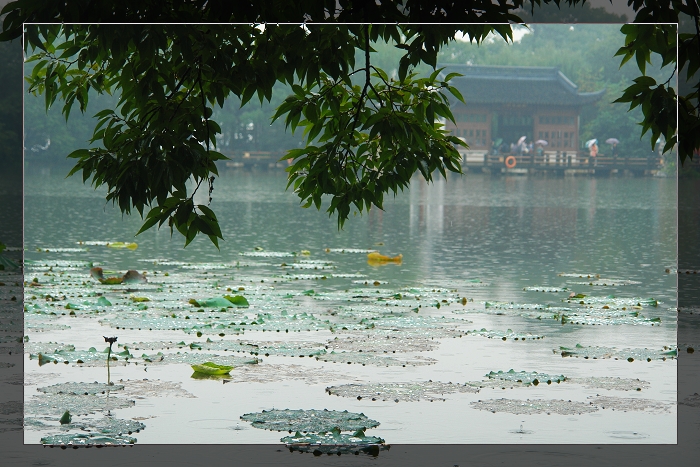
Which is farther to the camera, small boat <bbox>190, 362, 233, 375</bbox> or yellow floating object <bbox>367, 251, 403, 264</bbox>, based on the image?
yellow floating object <bbox>367, 251, 403, 264</bbox>

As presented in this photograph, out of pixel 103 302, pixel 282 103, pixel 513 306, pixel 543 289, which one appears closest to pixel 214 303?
pixel 103 302

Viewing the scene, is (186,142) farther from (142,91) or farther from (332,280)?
(332,280)

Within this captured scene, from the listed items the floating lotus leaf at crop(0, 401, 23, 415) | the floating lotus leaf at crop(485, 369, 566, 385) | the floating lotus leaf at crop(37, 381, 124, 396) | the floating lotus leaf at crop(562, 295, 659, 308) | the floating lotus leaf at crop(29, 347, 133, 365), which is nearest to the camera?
the floating lotus leaf at crop(485, 369, 566, 385)

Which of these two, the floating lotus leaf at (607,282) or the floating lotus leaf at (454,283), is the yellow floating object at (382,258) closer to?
the floating lotus leaf at (454,283)

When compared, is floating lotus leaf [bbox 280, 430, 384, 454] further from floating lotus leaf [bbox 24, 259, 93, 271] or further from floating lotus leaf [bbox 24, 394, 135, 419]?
floating lotus leaf [bbox 24, 259, 93, 271]

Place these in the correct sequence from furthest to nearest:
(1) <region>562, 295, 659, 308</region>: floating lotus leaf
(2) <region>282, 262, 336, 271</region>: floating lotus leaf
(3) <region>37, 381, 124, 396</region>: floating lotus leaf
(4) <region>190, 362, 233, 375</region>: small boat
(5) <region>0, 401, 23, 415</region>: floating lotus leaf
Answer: (2) <region>282, 262, 336, 271</region>: floating lotus leaf
(1) <region>562, 295, 659, 308</region>: floating lotus leaf
(5) <region>0, 401, 23, 415</region>: floating lotus leaf
(4) <region>190, 362, 233, 375</region>: small boat
(3) <region>37, 381, 124, 396</region>: floating lotus leaf

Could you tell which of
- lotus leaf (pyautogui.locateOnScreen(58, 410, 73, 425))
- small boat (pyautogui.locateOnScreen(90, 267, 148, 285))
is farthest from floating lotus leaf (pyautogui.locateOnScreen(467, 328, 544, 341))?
small boat (pyautogui.locateOnScreen(90, 267, 148, 285))

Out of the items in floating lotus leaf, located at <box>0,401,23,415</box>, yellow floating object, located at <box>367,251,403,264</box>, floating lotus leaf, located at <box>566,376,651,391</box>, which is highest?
yellow floating object, located at <box>367,251,403,264</box>

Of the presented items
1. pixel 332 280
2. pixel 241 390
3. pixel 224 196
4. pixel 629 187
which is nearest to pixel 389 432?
pixel 241 390
